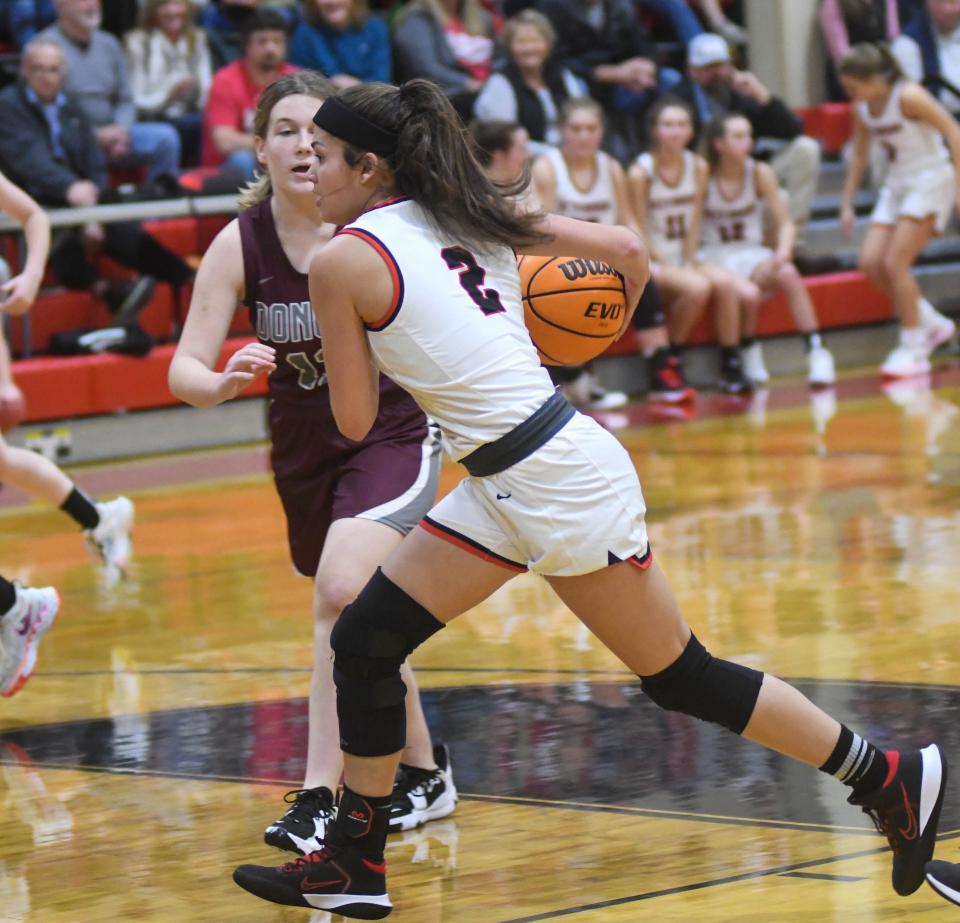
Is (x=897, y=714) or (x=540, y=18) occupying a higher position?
(x=540, y=18)

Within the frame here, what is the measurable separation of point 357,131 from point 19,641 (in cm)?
242

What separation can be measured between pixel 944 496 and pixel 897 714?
9.70ft

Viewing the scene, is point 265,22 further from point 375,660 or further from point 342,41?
point 375,660

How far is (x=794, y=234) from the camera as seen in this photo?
39.0 feet

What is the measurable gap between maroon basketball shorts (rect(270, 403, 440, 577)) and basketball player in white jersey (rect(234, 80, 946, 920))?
0.59 meters

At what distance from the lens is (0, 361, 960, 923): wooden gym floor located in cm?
368

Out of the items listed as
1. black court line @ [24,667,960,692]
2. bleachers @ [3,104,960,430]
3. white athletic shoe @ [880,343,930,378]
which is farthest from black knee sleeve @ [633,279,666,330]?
black court line @ [24,667,960,692]

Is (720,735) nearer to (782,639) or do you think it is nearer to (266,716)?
(782,639)

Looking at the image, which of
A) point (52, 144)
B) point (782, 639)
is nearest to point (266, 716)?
point (782, 639)

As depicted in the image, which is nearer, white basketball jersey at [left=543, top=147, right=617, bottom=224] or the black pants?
the black pants

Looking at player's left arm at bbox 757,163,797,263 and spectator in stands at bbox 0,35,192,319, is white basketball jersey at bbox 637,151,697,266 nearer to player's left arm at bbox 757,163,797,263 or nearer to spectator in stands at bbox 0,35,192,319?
player's left arm at bbox 757,163,797,263

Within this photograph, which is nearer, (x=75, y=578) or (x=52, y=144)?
(x=75, y=578)

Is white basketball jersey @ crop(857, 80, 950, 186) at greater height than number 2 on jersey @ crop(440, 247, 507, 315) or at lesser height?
lesser

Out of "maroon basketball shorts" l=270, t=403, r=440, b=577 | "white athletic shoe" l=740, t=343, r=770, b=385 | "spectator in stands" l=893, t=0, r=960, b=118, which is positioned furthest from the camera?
"spectator in stands" l=893, t=0, r=960, b=118
